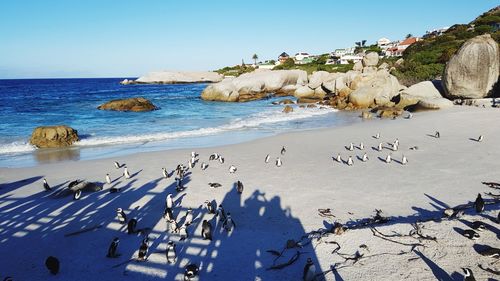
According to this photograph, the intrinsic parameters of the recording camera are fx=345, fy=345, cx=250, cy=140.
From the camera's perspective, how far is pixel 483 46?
29156 mm

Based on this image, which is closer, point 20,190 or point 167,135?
point 20,190

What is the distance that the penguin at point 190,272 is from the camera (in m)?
6.67

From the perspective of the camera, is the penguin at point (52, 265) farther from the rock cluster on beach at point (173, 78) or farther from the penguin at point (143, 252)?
→ the rock cluster on beach at point (173, 78)

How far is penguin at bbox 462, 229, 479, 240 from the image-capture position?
7.12m

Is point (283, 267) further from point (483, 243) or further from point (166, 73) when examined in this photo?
point (166, 73)

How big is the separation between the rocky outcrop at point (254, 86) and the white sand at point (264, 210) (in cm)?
3724

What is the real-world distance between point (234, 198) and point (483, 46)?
94.7ft

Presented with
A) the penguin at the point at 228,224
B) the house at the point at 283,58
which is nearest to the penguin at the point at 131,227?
the penguin at the point at 228,224

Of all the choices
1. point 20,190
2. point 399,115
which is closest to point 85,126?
point 20,190

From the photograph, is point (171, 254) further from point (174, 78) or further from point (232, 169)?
point (174, 78)

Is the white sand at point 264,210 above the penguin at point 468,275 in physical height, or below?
below

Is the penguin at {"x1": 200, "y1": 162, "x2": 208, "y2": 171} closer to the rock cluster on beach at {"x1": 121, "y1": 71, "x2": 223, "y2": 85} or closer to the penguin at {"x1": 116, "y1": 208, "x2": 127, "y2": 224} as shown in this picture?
the penguin at {"x1": 116, "y1": 208, "x2": 127, "y2": 224}

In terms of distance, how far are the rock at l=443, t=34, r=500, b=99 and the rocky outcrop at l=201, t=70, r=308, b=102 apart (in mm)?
29077

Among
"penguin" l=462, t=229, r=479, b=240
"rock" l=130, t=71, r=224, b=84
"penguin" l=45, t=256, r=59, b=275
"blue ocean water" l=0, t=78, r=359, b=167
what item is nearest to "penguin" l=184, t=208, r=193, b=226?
"penguin" l=45, t=256, r=59, b=275
